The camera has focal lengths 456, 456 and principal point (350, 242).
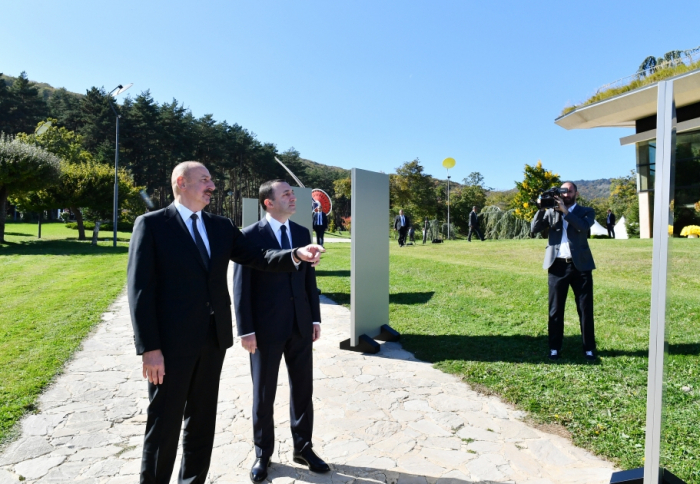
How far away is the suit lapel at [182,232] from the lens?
8.52 feet

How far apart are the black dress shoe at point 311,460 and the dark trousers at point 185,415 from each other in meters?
0.77

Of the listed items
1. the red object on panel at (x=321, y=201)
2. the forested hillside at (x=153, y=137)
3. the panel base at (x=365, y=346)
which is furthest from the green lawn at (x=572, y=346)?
the forested hillside at (x=153, y=137)

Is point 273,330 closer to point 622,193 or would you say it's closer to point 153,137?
point 153,137

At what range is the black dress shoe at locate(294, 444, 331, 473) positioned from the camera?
10.7 ft

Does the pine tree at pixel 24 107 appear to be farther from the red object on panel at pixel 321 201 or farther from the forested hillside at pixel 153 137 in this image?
the red object on panel at pixel 321 201

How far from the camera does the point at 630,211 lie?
37.0 m

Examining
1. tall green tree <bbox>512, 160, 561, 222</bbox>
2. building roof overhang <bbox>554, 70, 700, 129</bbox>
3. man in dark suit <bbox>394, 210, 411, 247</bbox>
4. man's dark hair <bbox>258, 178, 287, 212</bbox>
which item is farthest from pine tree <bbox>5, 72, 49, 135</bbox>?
man's dark hair <bbox>258, 178, 287, 212</bbox>

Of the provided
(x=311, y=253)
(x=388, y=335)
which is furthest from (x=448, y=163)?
(x=311, y=253)

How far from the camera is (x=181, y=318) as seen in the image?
100 inches

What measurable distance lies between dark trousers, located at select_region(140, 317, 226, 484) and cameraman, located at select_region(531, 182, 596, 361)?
4332mm

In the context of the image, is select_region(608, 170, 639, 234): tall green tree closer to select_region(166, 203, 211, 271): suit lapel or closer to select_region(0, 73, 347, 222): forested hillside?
select_region(0, 73, 347, 222): forested hillside

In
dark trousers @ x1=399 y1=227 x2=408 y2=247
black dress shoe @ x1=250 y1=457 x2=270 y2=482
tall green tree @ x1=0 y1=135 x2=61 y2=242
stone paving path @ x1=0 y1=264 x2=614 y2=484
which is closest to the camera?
black dress shoe @ x1=250 y1=457 x2=270 y2=482

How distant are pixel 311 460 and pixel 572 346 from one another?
4293mm

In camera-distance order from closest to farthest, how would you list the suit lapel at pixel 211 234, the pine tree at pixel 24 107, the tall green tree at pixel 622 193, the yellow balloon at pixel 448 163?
the suit lapel at pixel 211 234
the yellow balloon at pixel 448 163
the tall green tree at pixel 622 193
the pine tree at pixel 24 107
